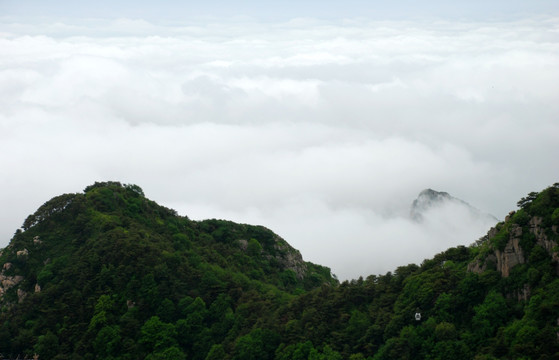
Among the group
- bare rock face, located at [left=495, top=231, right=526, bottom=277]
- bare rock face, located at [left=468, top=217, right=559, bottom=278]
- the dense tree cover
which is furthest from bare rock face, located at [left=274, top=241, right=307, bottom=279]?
bare rock face, located at [left=495, top=231, right=526, bottom=277]

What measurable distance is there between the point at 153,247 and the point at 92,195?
60.5 feet

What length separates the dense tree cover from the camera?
5781 cm

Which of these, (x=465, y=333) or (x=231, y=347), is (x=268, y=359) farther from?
(x=465, y=333)

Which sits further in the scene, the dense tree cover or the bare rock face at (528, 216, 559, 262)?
the dense tree cover

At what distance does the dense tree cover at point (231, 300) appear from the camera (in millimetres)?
57812

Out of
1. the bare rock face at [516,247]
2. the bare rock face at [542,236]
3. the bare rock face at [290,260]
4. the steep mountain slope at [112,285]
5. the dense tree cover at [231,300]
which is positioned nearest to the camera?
the bare rock face at [542,236]

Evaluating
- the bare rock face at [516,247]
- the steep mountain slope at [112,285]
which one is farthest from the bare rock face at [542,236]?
the steep mountain slope at [112,285]

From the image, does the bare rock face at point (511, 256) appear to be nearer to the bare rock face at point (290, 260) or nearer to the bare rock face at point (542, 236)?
the bare rock face at point (542, 236)

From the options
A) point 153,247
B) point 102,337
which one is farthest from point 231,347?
point 153,247

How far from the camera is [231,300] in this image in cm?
7912

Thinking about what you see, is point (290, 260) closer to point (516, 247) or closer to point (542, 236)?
point (516, 247)

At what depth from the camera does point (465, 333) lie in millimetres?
58125

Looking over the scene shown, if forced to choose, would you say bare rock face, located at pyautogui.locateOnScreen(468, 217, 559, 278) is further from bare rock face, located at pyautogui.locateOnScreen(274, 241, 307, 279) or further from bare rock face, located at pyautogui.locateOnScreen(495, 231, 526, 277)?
bare rock face, located at pyautogui.locateOnScreen(274, 241, 307, 279)

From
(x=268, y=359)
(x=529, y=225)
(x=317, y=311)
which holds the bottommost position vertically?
(x=268, y=359)
